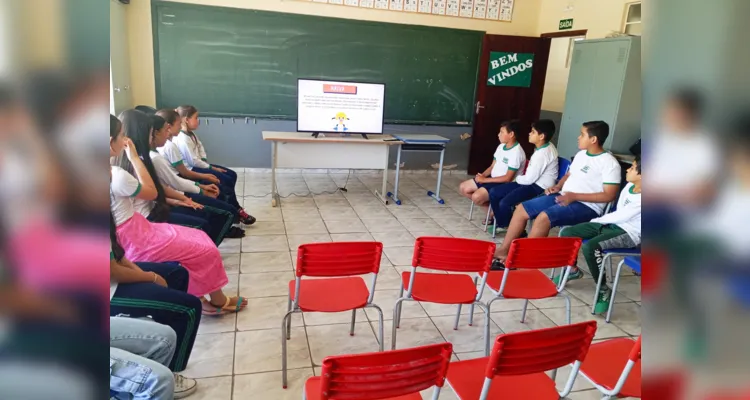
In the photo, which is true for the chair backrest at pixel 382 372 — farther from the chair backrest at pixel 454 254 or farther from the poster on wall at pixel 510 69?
the poster on wall at pixel 510 69

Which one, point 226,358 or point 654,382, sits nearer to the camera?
point 654,382

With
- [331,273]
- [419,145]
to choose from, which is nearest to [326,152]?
[419,145]

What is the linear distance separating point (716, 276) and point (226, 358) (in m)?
2.33

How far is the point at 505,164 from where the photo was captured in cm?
434

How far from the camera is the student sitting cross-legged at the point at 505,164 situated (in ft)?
14.0

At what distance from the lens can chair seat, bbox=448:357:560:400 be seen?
5.22ft

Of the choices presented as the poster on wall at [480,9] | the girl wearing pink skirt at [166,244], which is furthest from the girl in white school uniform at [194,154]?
the poster on wall at [480,9]

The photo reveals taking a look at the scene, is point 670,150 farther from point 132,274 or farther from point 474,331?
point 474,331

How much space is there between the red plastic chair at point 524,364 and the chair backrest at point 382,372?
18 cm

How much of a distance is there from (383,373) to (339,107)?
392 cm

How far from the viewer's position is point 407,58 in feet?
20.0

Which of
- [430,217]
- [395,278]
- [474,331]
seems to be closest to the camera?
[474,331]

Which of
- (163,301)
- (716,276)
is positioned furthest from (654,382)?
(163,301)

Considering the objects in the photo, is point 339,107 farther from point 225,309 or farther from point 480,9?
point 225,309
